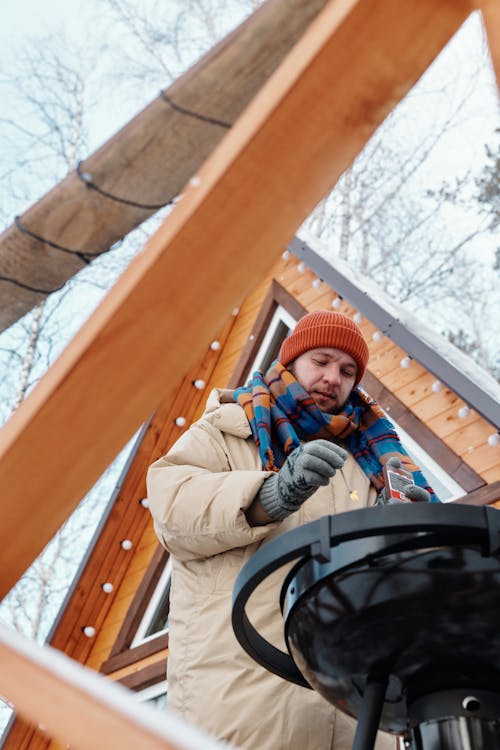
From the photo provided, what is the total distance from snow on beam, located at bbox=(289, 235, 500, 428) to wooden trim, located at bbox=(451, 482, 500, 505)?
0.86ft

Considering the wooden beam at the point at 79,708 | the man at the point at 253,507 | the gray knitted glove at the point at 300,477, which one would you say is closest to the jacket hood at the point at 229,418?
Result: the man at the point at 253,507

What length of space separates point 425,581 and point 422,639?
10 cm

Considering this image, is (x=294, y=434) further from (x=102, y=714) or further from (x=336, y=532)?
(x=102, y=714)

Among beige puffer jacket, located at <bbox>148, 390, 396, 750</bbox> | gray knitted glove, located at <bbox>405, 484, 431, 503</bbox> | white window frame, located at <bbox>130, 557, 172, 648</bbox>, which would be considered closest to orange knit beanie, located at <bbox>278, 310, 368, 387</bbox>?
beige puffer jacket, located at <bbox>148, 390, 396, 750</bbox>

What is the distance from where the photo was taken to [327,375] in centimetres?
259

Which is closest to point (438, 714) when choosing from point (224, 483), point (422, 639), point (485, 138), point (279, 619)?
point (422, 639)

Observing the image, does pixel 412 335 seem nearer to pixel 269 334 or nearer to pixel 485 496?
pixel 485 496

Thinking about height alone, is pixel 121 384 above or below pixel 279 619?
below

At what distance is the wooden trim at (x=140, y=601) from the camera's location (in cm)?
528

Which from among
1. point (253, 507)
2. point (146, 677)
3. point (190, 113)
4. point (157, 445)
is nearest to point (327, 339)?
point (253, 507)

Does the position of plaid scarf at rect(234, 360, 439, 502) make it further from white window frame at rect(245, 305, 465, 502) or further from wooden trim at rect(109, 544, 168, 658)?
wooden trim at rect(109, 544, 168, 658)

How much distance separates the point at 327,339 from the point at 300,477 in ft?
3.19

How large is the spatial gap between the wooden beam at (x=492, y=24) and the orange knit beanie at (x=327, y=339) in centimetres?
154

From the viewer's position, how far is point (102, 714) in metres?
0.72
